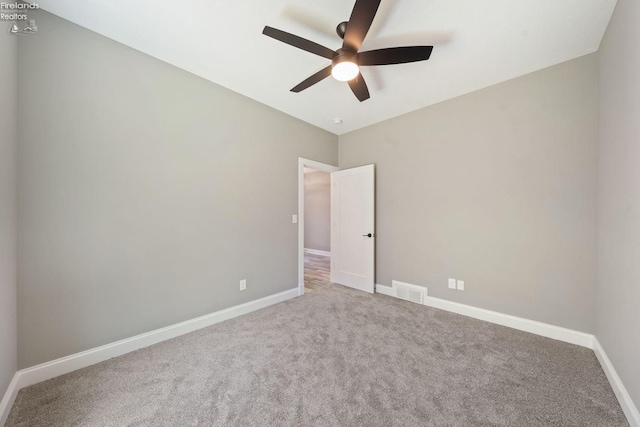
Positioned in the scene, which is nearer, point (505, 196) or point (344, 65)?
point (344, 65)

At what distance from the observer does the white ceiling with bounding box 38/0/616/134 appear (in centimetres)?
171

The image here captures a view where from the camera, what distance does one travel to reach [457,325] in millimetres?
2619

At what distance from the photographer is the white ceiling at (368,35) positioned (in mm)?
1712

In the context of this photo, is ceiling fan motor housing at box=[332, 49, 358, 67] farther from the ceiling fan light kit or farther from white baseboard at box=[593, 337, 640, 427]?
white baseboard at box=[593, 337, 640, 427]

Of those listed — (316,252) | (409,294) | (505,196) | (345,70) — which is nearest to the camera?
(345,70)

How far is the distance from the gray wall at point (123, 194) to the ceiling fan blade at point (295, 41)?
4.63 ft

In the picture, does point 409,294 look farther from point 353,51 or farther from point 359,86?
point 353,51

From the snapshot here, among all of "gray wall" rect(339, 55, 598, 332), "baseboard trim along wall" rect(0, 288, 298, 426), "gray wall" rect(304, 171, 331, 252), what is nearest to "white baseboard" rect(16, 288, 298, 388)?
"baseboard trim along wall" rect(0, 288, 298, 426)

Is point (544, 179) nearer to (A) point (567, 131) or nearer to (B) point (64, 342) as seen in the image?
(A) point (567, 131)

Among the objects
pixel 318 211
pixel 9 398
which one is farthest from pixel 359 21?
pixel 318 211

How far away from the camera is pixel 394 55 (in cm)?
178

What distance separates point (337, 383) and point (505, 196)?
2614 mm

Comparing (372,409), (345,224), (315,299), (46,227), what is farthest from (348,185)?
(46,227)

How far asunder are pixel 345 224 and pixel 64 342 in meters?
3.46
